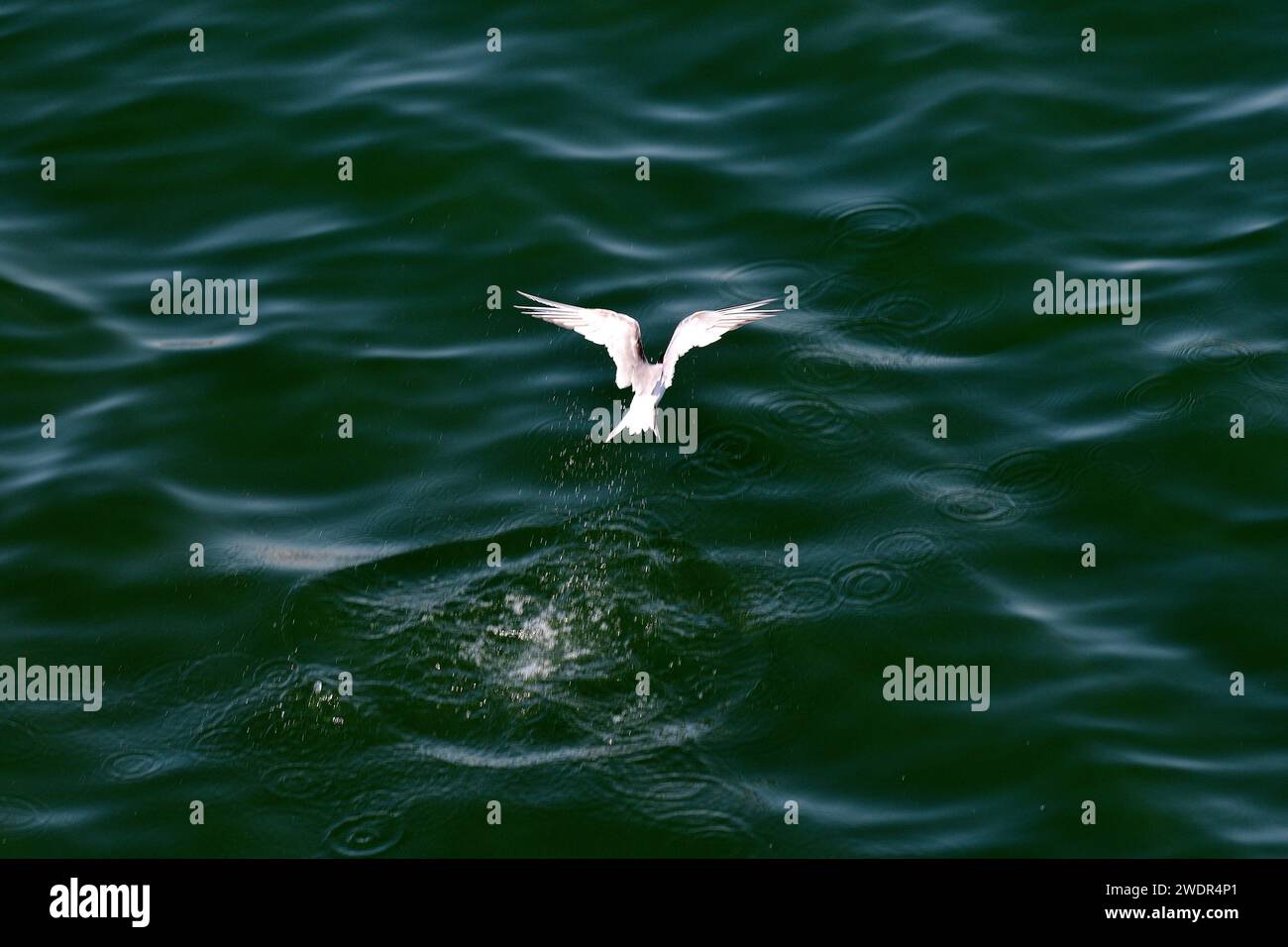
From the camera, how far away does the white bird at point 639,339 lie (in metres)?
15.1

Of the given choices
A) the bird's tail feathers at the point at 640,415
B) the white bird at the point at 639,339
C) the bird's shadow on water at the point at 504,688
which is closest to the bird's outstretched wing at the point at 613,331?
the white bird at the point at 639,339

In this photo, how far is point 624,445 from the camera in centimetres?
1731

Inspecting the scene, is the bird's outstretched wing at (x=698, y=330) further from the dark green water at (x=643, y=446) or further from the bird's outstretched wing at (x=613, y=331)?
the dark green water at (x=643, y=446)

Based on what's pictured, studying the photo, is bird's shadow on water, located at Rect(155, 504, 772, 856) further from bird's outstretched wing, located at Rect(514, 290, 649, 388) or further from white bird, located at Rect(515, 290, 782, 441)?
bird's outstretched wing, located at Rect(514, 290, 649, 388)

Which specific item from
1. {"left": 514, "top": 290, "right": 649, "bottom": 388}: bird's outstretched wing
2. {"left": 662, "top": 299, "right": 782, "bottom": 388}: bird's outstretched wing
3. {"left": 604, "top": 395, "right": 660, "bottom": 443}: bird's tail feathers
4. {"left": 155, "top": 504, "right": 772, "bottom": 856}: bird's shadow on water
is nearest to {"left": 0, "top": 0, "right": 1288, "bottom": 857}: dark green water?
{"left": 155, "top": 504, "right": 772, "bottom": 856}: bird's shadow on water

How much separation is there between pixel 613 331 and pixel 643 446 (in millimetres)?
2151

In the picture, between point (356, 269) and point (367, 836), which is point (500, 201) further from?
point (367, 836)

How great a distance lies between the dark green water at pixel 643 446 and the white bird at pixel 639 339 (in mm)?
1448

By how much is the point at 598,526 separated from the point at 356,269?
452 centimetres

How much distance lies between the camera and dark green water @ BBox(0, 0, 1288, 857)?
14914 millimetres

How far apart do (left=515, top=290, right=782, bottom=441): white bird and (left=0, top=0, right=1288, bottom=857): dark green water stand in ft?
4.75

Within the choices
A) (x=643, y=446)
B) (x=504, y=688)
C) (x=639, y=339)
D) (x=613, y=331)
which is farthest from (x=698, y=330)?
(x=504, y=688)

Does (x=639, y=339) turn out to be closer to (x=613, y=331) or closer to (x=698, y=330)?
(x=613, y=331)

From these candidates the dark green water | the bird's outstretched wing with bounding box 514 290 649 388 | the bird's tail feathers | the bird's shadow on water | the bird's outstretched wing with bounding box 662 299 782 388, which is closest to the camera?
the bird's shadow on water
